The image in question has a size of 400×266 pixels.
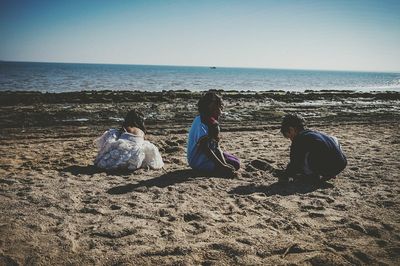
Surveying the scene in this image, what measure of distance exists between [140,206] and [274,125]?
8.14 metres

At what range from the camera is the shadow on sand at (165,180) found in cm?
468

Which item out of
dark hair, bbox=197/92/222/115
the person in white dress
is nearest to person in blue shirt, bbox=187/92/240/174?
dark hair, bbox=197/92/222/115

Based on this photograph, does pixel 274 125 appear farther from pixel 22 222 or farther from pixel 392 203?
pixel 22 222

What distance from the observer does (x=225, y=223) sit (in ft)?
11.7

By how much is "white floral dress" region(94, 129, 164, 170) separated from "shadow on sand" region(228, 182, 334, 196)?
1.97m

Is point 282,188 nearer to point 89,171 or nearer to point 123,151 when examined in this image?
point 123,151

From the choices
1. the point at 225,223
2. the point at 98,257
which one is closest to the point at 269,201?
the point at 225,223

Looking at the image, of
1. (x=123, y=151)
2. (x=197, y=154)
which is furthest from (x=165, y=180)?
(x=123, y=151)

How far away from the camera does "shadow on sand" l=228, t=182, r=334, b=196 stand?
4.63 metres

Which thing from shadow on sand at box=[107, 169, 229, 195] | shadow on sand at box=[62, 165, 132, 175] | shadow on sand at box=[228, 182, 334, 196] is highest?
shadow on sand at box=[228, 182, 334, 196]

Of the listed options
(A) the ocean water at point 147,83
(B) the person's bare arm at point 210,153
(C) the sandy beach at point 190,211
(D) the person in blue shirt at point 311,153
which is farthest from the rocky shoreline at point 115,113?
(A) the ocean water at point 147,83

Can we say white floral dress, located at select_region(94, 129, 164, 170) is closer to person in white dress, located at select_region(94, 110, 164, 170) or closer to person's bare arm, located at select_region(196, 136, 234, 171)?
person in white dress, located at select_region(94, 110, 164, 170)

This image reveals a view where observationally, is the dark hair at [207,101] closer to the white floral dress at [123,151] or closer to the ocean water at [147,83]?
the white floral dress at [123,151]

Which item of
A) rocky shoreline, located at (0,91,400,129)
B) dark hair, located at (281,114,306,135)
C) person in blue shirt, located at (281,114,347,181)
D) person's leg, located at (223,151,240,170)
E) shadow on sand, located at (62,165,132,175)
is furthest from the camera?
rocky shoreline, located at (0,91,400,129)
